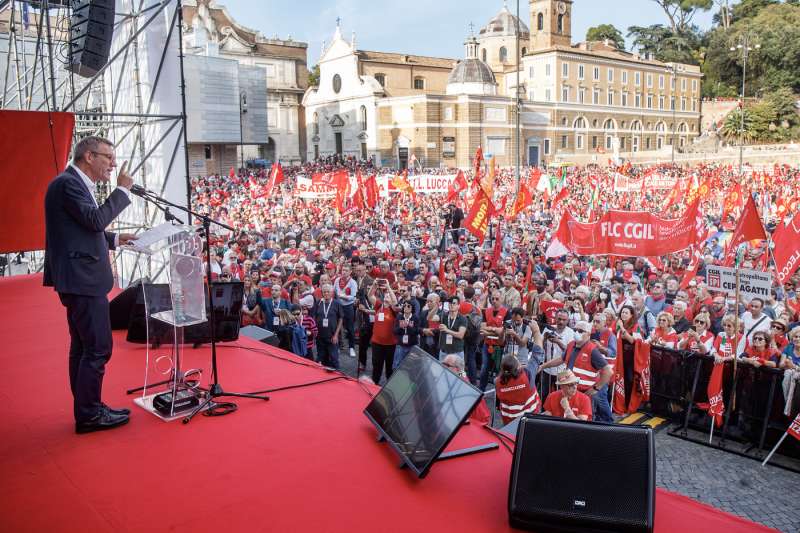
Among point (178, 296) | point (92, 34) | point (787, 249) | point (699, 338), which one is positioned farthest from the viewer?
point (787, 249)

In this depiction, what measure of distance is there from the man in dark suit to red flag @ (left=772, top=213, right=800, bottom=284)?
9.40 m

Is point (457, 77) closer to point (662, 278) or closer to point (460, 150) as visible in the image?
point (460, 150)

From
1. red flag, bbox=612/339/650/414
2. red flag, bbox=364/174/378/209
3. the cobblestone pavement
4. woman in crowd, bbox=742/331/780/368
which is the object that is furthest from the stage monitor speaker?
red flag, bbox=364/174/378/209

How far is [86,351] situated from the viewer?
11.8ft

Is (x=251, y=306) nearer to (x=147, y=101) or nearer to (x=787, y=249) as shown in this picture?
(x=147, y=101)

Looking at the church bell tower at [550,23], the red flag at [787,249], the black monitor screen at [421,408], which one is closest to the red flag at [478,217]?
the red flag at [787,249]

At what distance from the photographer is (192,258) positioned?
159 inches

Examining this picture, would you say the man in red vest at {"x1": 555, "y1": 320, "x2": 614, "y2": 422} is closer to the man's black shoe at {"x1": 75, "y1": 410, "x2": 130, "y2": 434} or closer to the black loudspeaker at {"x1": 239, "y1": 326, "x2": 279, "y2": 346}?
the black loudspeaker at {"x1": 239, "y1": 326, "x2": 279, "y2": 346}

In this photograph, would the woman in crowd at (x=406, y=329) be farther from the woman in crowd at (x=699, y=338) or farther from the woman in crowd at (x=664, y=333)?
the woman in crowd at (x=699, y=338)

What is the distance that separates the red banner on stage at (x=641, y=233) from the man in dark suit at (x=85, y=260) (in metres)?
→ 10.4

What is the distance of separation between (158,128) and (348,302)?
4.22 metres

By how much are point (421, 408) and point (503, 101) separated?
60.4 m

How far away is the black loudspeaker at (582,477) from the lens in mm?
2676

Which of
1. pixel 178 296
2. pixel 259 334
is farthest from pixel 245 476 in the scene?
pixel 259 334
